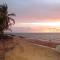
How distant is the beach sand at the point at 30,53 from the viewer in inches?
279

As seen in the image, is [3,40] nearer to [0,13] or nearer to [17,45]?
[17,45]

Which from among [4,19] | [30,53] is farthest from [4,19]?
[30,53]

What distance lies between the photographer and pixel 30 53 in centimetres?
799

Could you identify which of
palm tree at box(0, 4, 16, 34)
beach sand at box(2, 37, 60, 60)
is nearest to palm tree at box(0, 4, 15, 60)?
palm tree at box(0, 4, 16, 34)

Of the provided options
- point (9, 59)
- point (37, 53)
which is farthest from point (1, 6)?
point (37, 53)

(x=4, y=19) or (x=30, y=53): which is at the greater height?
(x=4, y=19)

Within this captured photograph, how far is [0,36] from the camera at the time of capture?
11.2 m

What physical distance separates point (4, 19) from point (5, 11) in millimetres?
562

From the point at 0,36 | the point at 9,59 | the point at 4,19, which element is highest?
the point at 4,19

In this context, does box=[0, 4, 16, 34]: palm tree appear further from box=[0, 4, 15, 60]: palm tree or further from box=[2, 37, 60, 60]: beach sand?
box=[2, 37, 60, 60]: beach sand

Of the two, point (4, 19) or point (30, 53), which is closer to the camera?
point (30, 53)

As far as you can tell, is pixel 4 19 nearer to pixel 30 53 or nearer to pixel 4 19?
pixel 4 19

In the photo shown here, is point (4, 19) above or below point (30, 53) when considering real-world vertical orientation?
above

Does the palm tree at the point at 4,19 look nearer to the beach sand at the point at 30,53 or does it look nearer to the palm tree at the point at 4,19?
the palm tree at the point at 4,19
